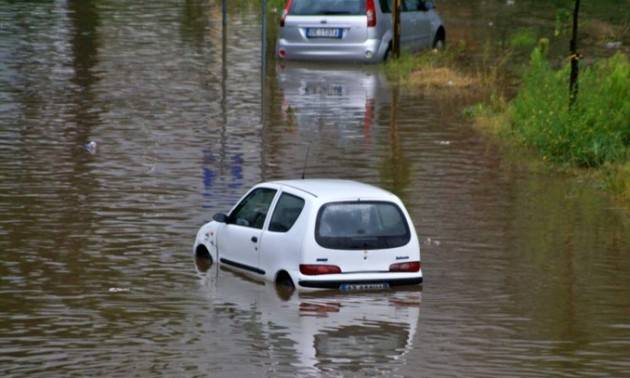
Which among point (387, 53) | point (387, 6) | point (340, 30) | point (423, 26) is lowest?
point (387, 53)

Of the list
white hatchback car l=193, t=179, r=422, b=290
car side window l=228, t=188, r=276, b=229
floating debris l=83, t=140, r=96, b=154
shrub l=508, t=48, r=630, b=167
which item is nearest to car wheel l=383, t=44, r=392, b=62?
shrub l=508, t=48, r=630, b=167

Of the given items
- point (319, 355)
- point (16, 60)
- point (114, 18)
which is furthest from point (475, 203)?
point (114, 18)

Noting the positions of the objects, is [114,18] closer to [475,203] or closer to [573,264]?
[475,203]

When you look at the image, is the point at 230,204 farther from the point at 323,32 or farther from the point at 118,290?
the point at 323,32

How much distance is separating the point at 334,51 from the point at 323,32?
0.49 metres

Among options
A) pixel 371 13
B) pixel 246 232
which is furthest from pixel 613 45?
pixel 246 232

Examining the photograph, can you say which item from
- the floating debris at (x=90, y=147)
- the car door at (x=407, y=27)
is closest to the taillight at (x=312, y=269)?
the floating debris at (x=90, y=147)

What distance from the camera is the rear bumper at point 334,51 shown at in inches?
1362

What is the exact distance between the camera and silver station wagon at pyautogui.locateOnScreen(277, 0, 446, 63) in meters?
Answer: 34.5

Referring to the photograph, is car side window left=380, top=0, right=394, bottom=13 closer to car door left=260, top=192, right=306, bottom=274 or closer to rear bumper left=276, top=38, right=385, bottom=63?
rear bumper left=276, top=38, right=385, bottom=63

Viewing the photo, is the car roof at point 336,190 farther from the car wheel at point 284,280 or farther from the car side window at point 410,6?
the car side window at point 410,6

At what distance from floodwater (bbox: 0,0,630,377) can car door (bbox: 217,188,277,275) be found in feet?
0.68

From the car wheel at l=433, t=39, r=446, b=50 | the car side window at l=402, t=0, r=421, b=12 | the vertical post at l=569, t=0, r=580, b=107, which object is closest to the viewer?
the vertical post at l=569, t=0, r=580, b=107

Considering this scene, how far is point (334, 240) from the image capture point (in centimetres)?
1553
